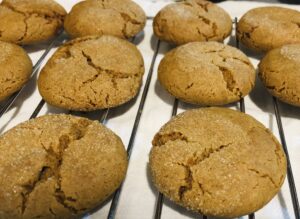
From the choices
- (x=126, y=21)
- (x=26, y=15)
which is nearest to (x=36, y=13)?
(x=26, y=15)

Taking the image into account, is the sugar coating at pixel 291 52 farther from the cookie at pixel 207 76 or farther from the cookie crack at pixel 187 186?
the cookie crack at pixel 187 186

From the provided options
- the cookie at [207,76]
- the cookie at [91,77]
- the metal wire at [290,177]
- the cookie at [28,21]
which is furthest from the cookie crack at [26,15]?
the metal wire at [290,177]

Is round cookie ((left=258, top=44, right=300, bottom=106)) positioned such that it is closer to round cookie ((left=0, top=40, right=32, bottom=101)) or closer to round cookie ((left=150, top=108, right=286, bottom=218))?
round cookie ((left=150, top=108, right=286, bottom=218))

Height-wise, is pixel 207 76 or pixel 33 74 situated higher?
pixel 207 76

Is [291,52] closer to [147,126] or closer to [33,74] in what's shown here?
[147,126]

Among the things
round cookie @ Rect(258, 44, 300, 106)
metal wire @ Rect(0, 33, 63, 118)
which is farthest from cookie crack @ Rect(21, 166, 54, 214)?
round cookie @ Rect(258, 44, 300, 106)

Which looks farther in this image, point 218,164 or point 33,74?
point 33,74

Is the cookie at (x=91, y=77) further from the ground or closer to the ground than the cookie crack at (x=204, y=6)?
closer to the ground
